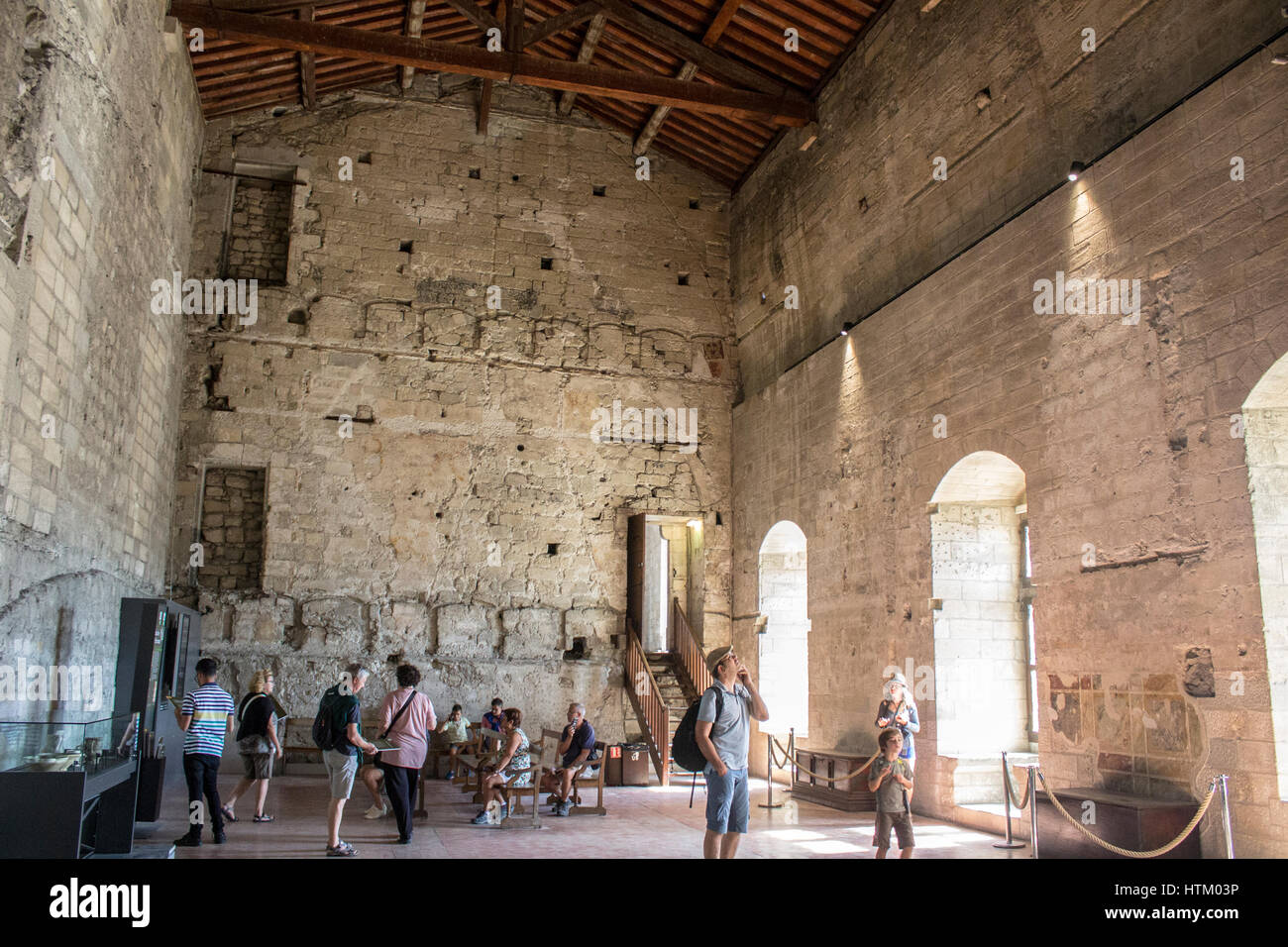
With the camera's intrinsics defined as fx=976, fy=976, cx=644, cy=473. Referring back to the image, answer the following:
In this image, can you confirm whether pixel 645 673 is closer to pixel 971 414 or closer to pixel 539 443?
pixel 539 443

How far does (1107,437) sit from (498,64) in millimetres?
7833

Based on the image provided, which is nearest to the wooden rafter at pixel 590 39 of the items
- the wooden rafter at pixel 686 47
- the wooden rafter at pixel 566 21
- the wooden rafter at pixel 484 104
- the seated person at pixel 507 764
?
the wooden rafter at pixel 566 21

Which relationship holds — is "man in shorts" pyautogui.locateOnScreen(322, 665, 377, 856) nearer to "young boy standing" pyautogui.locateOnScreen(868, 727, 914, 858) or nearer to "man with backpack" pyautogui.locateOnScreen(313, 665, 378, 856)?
"man with backpack" pyautogui.locateOnScreen(313, 665, 378, 856)

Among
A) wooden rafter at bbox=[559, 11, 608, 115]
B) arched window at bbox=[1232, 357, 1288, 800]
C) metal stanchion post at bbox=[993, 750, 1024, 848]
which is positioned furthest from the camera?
wooden rafter at bbox=[559, 11, 608, 115]

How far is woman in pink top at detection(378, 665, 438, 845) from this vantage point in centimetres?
638

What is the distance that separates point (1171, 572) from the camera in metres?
6.09

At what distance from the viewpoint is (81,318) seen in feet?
23.6

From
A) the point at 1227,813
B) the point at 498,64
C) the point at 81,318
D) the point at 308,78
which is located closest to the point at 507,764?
the point at 81,318

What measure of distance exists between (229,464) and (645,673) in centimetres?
562

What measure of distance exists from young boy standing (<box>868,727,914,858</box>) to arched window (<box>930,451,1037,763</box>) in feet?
10.8

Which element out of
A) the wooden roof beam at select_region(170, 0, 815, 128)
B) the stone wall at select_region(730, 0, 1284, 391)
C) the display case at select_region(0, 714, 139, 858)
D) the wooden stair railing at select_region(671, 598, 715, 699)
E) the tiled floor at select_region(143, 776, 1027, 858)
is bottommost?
the tiled floor at select_region(143, 776, 1027, 858)

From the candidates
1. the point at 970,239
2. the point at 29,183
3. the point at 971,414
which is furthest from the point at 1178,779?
the point at 29,183

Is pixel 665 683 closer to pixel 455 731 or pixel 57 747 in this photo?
pixel 455 731

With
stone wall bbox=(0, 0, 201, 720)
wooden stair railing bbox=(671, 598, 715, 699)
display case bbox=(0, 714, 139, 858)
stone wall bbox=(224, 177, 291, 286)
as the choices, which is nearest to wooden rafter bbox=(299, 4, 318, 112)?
stone wall bbox=(224, 177, 291, 286)
